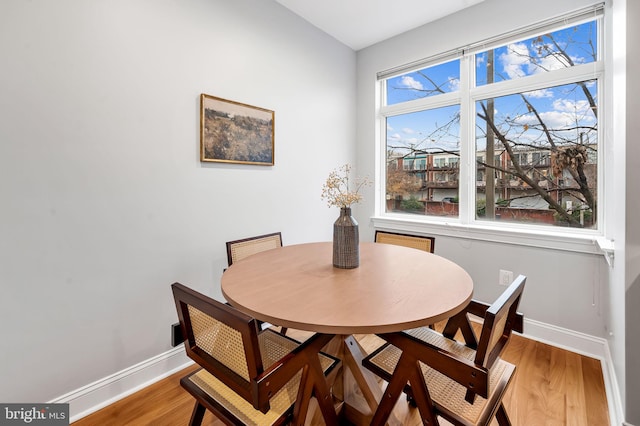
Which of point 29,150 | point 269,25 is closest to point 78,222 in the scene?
point 29,150

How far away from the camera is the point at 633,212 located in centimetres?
133

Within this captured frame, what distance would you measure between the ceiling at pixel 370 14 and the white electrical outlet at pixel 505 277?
2.25 meters

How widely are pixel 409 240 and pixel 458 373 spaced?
1334 millimetres

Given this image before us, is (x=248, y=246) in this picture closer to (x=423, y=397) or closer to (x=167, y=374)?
(x=167, y=374)

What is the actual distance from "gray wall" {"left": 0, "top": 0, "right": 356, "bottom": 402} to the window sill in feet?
4.87

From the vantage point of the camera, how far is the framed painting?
2.10 meters

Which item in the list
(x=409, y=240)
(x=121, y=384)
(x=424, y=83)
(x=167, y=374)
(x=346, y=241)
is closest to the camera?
(x=346, y=241)

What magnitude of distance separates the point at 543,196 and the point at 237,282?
96.5 inches

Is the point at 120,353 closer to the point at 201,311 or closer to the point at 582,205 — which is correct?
the point at 201,311

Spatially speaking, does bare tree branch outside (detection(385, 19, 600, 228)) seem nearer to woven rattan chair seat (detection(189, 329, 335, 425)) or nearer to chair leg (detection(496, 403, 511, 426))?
chair leg (detection(496, 403, 511, 426))

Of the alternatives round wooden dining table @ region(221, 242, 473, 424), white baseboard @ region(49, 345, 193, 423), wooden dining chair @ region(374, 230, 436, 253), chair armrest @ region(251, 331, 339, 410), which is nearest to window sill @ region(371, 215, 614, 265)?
wooden dining chair @ region(374, 230, 436, 253)

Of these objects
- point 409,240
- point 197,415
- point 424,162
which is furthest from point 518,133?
point 197,415

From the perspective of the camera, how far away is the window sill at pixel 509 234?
2.10 meters

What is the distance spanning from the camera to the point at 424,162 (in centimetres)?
312
